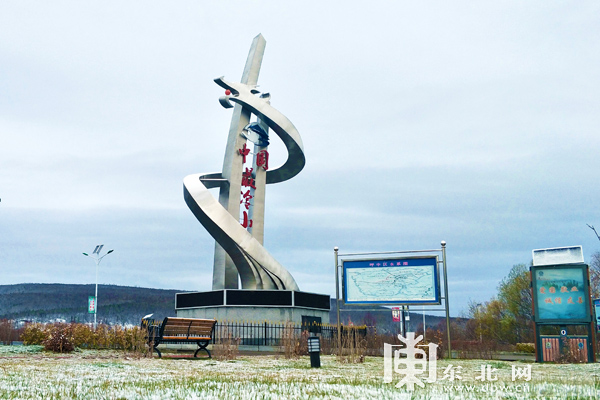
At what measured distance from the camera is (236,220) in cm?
2931

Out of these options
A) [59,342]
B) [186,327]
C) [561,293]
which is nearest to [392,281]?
[561,293]

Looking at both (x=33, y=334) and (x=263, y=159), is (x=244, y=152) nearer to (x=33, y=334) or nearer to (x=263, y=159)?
(x=263, y=159)

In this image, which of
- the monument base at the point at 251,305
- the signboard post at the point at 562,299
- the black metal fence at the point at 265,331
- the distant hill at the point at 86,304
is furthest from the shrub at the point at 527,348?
the distant hill at the point at 86,304

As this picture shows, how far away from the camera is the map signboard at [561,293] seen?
17.0 metres

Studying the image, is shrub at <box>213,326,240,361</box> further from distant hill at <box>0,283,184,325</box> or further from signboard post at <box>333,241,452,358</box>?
distant hill at <box>0,283,184,325</box>

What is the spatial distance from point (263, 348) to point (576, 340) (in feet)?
42.4

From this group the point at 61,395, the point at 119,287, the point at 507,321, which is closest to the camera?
the point at 61,395

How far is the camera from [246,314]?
95.8 feet

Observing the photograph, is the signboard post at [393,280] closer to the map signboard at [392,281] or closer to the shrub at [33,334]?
the map signboard at [392,281]

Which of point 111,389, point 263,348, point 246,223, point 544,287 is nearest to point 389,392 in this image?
point 111,389

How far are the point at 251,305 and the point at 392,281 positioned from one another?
32.8 feet

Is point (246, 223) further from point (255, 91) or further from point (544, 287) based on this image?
point (544, 287)

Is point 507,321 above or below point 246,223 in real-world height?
below

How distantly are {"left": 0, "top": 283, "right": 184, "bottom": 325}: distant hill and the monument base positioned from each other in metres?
87.3
